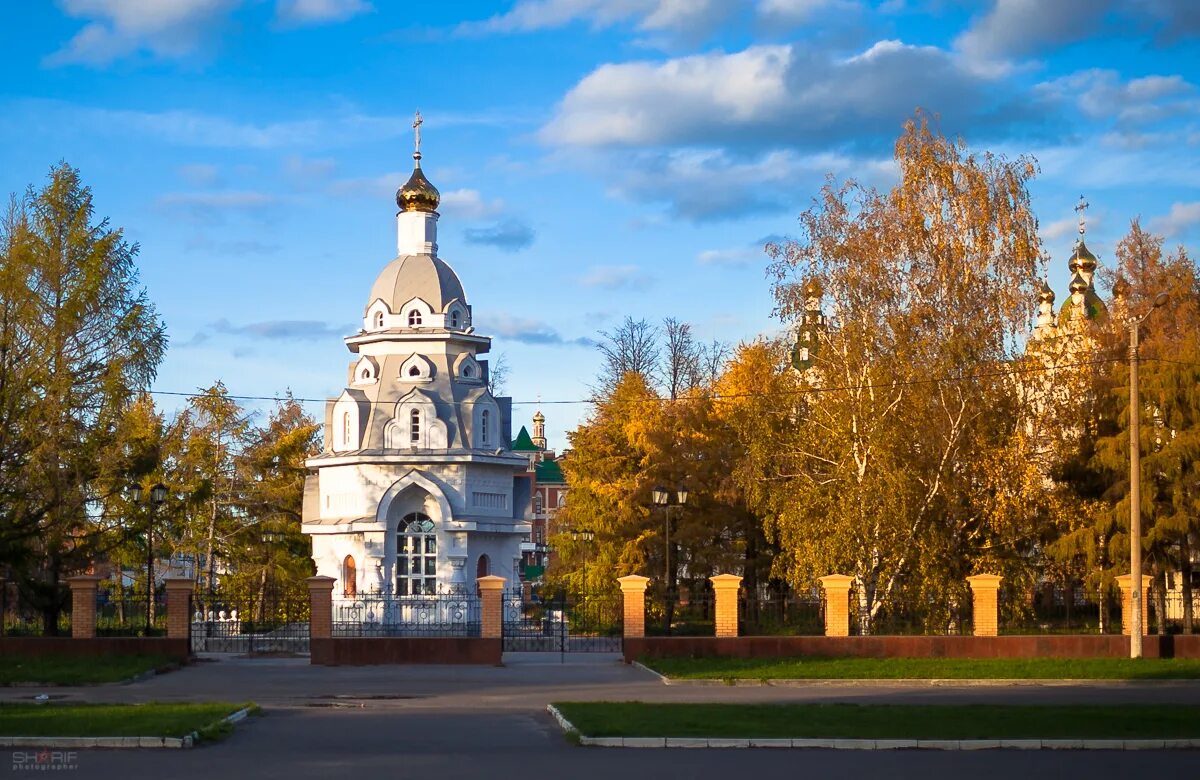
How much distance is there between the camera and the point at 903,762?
14281 mm

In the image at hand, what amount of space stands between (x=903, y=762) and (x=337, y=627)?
28174 mm

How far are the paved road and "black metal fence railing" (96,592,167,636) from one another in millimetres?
5569

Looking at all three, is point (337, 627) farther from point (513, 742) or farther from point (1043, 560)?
point (513, 742)

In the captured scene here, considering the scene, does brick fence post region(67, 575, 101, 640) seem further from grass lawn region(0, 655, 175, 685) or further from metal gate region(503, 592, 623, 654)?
metal gate region(503, 592, 623, 654)

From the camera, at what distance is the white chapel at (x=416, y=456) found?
4700 centimetres

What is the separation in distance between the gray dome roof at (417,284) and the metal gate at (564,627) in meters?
9.81

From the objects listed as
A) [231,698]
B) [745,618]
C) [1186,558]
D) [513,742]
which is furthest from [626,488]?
[513,742]

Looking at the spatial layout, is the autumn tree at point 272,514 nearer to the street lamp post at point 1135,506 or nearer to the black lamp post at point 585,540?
the black lamp post at point 585,540

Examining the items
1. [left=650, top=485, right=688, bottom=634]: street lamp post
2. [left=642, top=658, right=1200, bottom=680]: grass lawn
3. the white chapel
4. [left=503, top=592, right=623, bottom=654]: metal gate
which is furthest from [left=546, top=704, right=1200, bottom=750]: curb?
the white chapel

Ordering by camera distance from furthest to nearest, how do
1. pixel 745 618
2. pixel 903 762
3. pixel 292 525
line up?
pixel 292 525, pixel 745 618, pixel 903 762

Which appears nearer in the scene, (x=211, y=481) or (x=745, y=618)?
(x=745, y=618)

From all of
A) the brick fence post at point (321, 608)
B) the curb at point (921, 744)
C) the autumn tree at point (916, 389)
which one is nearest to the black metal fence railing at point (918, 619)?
the autumn tree at point (916, 389)

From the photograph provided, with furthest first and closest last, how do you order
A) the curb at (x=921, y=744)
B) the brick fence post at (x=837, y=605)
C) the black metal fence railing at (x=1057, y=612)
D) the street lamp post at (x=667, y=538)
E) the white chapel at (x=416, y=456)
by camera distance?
the white chapel at (x=416, y=456) < the street lamp post at (x=667, y=538) < the black metal fence railing at (x=1057, y=612) < the brick fence post at (x=837, y=605) < the curb at (x=921, y=744)

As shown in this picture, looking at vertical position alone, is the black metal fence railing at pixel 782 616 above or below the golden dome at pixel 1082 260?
below
